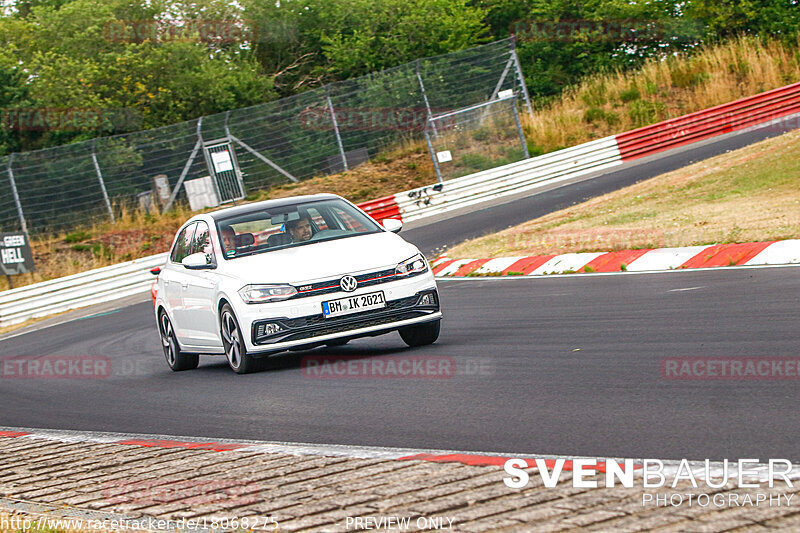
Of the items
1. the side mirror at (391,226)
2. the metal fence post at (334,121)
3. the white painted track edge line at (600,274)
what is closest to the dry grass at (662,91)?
the metal fence post at (334,121)

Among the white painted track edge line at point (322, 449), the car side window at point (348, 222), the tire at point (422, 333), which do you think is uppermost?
the car side window at point (348, 222)

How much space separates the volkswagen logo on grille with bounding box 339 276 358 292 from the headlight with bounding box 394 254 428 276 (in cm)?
41

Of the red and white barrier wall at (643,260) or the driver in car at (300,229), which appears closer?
the driver in car at (300,229)

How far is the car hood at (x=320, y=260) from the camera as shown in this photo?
9.42 metres

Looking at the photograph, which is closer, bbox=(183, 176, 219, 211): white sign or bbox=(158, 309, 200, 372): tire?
bbox=(158, 309, 200, 372): tire

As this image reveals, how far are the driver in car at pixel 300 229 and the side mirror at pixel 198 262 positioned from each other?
31.7 inches

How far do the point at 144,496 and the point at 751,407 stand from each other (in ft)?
10.6

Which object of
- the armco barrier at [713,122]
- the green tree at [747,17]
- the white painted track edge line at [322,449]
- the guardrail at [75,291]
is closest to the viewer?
the white painted track edge line at [322,449]

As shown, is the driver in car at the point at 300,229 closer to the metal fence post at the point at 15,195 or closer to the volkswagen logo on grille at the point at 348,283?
the volkswagen logo on grille at the point at 348,283

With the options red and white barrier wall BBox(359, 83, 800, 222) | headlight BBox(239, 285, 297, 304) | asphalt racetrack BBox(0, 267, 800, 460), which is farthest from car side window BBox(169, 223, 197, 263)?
red and white barrier wall BBox(359, 83, 800, 222)

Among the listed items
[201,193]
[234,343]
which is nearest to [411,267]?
[234,343]

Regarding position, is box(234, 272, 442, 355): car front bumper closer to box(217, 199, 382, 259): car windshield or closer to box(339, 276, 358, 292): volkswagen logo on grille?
box(339, 276, 358, 292): volkswagen logo on grille

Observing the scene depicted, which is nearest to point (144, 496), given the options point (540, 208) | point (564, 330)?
point (564, 330)

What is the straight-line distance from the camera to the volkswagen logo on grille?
9352 mm
